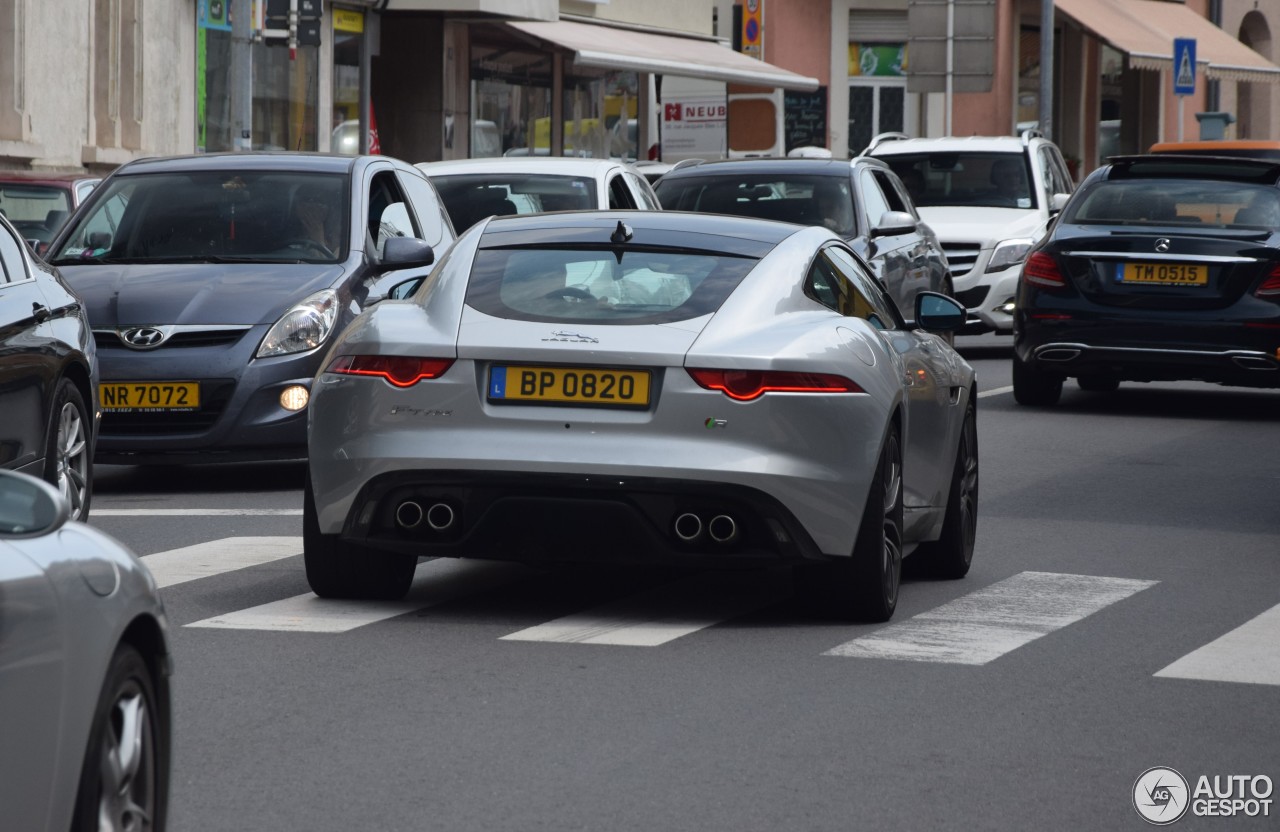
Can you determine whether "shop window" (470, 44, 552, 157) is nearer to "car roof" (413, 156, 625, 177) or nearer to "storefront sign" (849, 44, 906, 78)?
"storefront sign" (849, 44, 906, 78)

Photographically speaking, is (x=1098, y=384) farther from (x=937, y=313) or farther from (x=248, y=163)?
(x=937, y=313)

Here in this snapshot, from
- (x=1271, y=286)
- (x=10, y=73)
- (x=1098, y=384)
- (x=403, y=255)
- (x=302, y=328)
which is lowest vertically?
(x=1098, y=384)

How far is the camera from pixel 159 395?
37.3 feet

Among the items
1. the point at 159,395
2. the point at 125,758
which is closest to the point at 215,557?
the point at 159,395

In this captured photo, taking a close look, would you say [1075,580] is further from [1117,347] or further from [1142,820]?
[1117,347]

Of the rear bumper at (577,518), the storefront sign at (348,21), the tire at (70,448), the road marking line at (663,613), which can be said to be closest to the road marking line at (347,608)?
the rear bumper at (577,518)

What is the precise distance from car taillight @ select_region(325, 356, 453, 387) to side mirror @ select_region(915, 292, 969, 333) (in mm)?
2172

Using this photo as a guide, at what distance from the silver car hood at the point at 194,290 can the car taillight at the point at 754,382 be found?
463cm

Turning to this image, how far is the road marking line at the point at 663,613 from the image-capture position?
24.3 feet

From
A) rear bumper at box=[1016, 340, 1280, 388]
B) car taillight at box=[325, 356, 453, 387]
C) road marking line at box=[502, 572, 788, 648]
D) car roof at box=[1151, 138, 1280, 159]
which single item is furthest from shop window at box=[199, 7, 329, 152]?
car taillight at box=[325, 356, 453, 387]

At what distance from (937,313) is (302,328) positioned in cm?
370

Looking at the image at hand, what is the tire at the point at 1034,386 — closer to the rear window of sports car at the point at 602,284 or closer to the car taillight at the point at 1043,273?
the car taillight at the point at 1043,273

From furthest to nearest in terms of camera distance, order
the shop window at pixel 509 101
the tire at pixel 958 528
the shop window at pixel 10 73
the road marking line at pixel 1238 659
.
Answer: the shop window at pixel 509 101 < the shop window at pixel 10 73 < the tire at pixel 958 528 < the road marking line at pixel 1238 659

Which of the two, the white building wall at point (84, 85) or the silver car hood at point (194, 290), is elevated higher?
the white building wall at point (84, 85)
